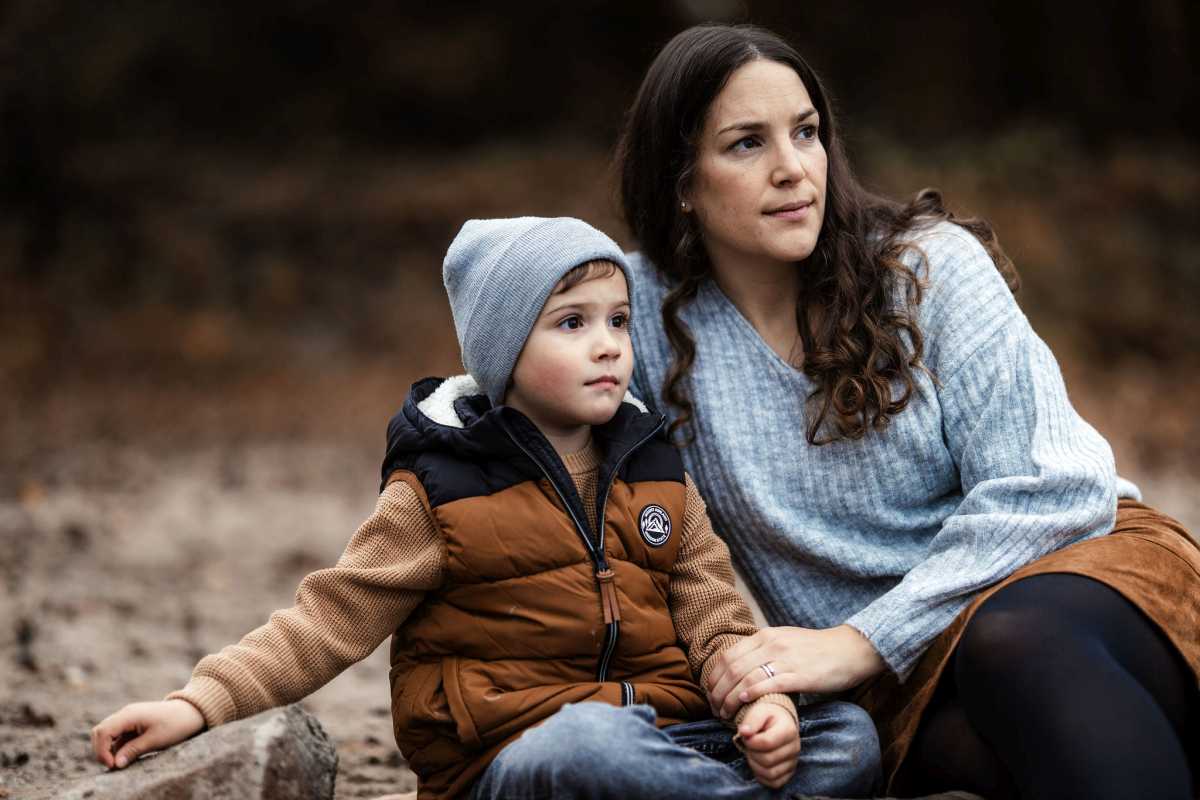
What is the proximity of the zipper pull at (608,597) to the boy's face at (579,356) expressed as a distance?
0.84 ft

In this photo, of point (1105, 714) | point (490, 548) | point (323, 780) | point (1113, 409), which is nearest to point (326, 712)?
point (323, 780)

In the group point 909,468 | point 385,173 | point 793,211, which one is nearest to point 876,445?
point 909,468

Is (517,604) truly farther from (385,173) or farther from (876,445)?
(385,173)

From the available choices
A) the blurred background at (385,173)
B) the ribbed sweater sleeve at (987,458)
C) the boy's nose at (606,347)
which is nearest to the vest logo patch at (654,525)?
the boy's nose at (606,347)

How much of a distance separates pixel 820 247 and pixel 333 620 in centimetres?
112

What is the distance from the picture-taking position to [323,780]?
2141 millimetres

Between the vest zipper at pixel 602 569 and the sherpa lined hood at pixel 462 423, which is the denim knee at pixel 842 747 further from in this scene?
the sherpa lined hood at pixel 462 423

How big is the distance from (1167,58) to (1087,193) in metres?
1.38

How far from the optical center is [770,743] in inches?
76.5

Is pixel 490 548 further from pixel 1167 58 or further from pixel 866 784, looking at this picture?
pixel 1167 58

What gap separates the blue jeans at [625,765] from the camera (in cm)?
184

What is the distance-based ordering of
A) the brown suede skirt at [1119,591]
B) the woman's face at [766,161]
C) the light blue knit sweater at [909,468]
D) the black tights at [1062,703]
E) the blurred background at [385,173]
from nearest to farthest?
the black tights at [1062,703]
the brown suede skirt at [1119,591]
the light blue knit sweater at [909,468]
the woman's face at [766,161]
the blurred background at [385,173]

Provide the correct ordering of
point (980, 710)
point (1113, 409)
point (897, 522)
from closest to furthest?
1. point (980, 710)
2. point (897, 522)
3. point (1113, 409)

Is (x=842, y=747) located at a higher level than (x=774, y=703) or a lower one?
lower
